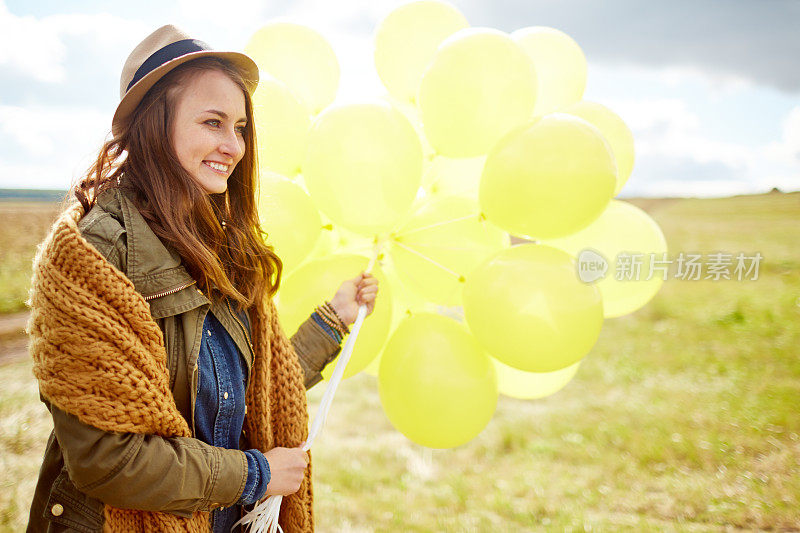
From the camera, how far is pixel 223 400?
1.15m

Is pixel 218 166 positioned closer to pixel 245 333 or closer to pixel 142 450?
pixel 245 333

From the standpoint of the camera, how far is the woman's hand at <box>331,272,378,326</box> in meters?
1.53

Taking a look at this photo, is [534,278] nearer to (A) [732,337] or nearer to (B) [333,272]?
(B) [333,272]

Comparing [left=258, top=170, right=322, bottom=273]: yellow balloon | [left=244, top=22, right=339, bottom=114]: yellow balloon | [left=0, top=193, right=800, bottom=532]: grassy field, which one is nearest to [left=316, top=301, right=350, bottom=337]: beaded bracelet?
[left=258, top=170, right=322, bottom=273]: yellow balloon

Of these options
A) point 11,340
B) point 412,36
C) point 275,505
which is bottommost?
point 11,340

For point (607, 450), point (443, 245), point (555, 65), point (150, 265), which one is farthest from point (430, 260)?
point (607, 450)

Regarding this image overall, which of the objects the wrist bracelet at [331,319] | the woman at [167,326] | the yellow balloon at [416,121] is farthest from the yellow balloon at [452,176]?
the woman at [167,326]

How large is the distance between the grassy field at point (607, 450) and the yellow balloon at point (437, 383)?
1165 millimetres

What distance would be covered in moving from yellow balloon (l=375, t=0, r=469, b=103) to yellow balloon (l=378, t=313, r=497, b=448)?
915 mm

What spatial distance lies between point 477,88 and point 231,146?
79 centimetres

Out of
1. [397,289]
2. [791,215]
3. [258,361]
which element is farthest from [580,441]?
[791,215]

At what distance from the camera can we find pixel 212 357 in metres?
1.14

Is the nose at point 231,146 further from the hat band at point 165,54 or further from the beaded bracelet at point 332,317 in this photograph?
the beaded bracelet at point 332,317

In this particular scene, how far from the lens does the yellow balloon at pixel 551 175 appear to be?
1477 mm
